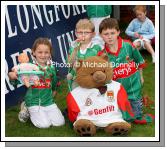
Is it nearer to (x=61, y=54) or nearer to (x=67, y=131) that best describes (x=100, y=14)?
(x=61, y=54)

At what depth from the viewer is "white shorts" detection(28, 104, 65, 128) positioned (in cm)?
533

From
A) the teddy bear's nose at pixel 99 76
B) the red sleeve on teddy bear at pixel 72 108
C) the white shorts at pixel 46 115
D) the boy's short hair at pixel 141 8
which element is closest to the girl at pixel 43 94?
the white shorts at pixel 46 115

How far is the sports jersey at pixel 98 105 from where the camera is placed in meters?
5.20

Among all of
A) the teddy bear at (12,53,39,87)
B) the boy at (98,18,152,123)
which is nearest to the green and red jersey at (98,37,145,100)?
the boy at (98,18,152,123)

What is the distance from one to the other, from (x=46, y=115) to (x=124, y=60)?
2.63 ft

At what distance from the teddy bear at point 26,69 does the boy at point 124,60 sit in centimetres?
56

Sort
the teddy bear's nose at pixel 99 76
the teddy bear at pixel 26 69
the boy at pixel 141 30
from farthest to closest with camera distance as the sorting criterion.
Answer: the boy at pixel 141 30 → the teddy bear at pixel 26 69 → the teddy bear's nose at pixel 99 76

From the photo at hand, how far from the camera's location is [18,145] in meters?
5.19

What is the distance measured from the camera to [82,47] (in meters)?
5.26

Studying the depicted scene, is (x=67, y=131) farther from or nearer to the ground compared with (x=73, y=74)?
nearer to the ground

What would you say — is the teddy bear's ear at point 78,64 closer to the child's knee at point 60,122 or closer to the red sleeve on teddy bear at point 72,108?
the red sleeve on teddy bear at point 72,108

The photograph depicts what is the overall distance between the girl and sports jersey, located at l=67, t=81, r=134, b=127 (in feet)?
0.69

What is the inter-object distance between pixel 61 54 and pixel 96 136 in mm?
735

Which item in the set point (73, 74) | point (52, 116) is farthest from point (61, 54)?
point (52, 116)
